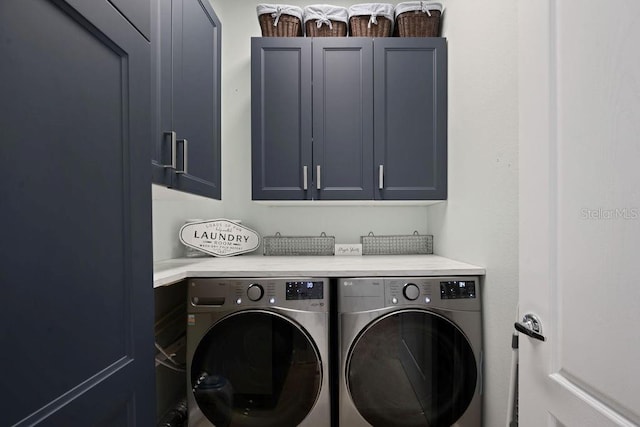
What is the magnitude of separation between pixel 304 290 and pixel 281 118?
1.02m

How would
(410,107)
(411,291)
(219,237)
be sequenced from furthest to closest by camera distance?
(219,237) → (410,107) → (411,291)

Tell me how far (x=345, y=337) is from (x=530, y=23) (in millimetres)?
1293

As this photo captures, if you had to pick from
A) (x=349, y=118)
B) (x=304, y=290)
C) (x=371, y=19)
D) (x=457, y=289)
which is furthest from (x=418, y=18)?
(x=304, y=290)

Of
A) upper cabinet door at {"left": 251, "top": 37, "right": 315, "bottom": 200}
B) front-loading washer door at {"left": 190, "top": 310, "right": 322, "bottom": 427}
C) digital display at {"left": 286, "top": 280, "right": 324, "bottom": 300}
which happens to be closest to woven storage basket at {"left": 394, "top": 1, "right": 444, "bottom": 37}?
upper cabinet door at {"left": 251, "top": 37, "right": 315, "bottom": 200}

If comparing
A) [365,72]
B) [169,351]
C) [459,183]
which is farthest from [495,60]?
[169,351]

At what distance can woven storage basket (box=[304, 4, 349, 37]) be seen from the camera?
1.79 meters

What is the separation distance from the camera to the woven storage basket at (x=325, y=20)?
1795 millimetres

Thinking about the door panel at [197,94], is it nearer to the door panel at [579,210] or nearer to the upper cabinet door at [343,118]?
the upper cabinet door at [343,118]

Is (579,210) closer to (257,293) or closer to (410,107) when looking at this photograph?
(257,293)

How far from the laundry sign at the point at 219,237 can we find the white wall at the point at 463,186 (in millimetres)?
114

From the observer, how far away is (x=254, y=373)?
1.36 metres

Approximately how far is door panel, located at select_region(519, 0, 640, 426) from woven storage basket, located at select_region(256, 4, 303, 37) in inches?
53.3

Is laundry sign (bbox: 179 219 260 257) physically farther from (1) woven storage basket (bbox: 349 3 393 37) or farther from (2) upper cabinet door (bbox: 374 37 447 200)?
(1) woven storage basket (bbox: 349 3 393 37)

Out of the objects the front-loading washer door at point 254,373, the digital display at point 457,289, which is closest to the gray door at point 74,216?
the front-loading washer door at point 254,373
